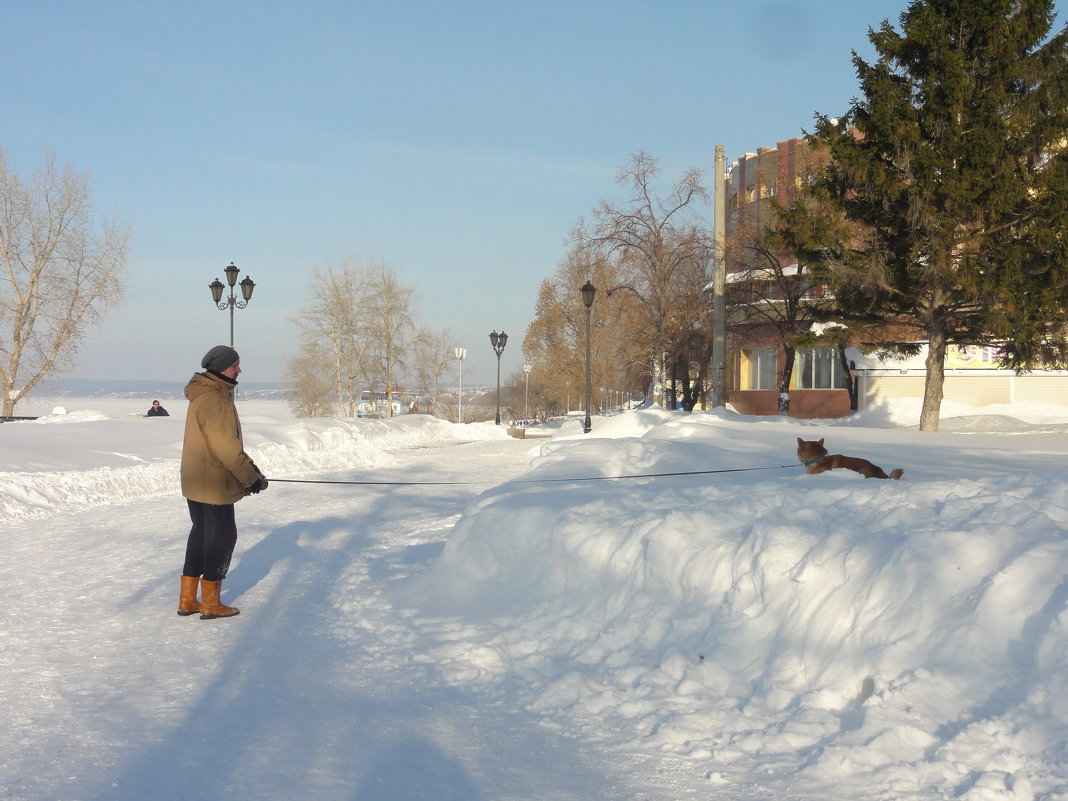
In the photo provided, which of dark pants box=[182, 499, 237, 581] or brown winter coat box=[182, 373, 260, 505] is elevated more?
brown winter coat box=[182, 373, 260, 505]

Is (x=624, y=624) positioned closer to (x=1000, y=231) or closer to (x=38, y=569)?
(x=38, y=569)

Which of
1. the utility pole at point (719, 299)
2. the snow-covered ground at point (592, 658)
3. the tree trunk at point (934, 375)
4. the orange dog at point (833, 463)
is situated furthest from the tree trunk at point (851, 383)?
the snow-covered ground at point (592, 658)

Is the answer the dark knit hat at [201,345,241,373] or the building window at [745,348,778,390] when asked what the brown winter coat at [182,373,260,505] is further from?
the building window at [745,348,778,390]

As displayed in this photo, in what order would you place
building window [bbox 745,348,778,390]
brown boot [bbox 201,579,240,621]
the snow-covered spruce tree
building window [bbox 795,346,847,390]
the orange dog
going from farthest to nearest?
building window [bbox 745,348,778,390] → building window [bbox 795,346,847,390] → the snow-covered spruce tree → the orange dog → brown boot [bbox 201,579,240,621]

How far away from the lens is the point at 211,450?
6.16m

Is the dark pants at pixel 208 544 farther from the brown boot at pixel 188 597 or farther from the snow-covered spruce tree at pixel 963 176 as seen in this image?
the snow-covered spruce tree at pixel 963 176

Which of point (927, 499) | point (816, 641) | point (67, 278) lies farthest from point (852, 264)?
point (67, 278)

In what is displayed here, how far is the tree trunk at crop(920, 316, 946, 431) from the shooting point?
22.7 meters

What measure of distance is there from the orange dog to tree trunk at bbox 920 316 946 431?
14829 mm

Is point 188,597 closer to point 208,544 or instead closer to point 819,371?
point 208,544

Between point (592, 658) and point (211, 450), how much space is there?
10.2ft

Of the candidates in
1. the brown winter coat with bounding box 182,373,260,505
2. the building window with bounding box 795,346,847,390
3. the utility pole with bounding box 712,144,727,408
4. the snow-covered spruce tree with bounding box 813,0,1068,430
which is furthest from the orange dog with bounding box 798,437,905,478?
the building window with bounding box 795,346,847,390

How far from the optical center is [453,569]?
7.01 meters

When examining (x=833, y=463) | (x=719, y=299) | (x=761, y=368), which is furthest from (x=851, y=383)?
(x=833, y=463)
